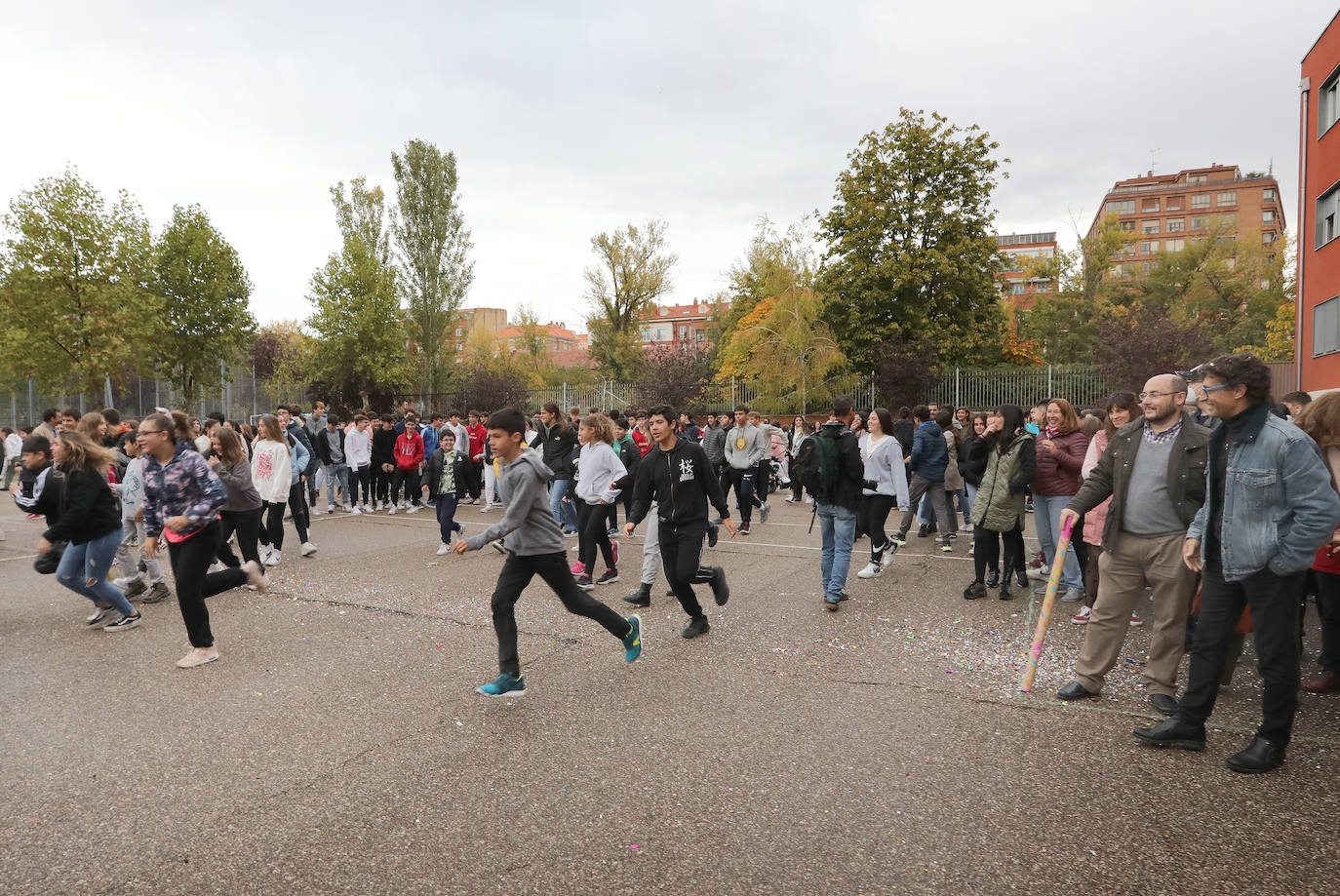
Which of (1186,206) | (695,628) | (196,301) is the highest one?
(1186,206)

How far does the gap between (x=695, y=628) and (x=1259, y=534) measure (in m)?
3.75

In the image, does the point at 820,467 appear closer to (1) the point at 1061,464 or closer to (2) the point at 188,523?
(1) the point at 1061,464

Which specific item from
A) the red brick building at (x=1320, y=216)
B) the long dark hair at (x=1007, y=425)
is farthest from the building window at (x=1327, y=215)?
the long dark hair at (x=1007, y=425)

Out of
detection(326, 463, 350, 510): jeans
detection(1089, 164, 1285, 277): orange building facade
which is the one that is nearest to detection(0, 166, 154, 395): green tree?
detection(326, 463, 350, 510): jeans

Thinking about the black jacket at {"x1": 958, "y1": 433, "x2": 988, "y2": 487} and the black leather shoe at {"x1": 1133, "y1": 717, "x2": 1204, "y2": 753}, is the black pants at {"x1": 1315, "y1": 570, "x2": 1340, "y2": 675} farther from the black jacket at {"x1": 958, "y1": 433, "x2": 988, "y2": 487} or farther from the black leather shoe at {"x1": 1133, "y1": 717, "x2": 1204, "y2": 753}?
the black jacket at {"x1": 958, "y1": 433, "x2": 988, "y2": 487}

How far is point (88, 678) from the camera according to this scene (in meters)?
5.41

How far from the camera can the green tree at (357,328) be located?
34.3 metres

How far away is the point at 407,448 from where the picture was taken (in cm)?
1530

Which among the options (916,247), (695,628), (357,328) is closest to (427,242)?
(357,328)

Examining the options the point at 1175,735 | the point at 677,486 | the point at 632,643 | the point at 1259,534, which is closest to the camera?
the point at 1259,534

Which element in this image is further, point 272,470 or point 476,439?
point 476,439

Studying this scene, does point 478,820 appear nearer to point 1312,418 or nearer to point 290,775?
point 290,775

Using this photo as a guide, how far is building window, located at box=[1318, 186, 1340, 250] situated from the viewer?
21.0 metres

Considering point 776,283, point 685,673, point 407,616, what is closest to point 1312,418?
point 685,673
